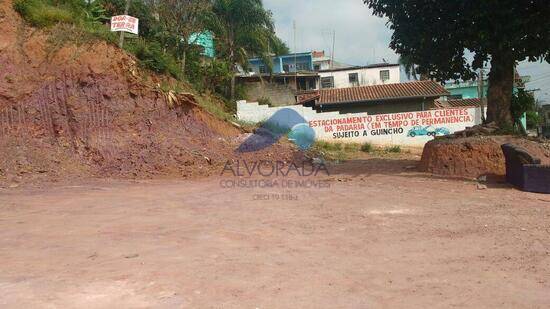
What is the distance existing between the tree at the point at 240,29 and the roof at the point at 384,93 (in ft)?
17.3

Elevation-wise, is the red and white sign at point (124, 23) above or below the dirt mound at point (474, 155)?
above

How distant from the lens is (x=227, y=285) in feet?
14.1

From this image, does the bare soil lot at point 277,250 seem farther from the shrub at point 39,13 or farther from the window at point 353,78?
the window at point 353,78

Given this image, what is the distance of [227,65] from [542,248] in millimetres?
24849

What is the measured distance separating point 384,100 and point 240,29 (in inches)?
396

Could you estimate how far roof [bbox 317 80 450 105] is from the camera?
3116 centimetres

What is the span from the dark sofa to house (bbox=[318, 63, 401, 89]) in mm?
33354

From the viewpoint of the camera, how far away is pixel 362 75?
43938 mm

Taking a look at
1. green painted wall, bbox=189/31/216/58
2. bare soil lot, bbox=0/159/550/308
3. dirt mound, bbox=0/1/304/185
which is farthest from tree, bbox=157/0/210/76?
bare soil lot, bbox=0/159/550/308

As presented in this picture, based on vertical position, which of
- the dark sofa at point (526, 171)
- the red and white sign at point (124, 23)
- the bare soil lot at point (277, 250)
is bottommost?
the bare soil lot at point (277, 250)

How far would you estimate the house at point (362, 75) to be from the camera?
43406 mm

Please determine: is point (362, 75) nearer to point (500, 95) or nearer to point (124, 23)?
point (500, 95)

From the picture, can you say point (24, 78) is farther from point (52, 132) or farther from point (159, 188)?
point (159, 188)

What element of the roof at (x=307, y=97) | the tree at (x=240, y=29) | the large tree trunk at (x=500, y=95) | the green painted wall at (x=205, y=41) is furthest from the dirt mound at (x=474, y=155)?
the roof at (x=307, y=97)
